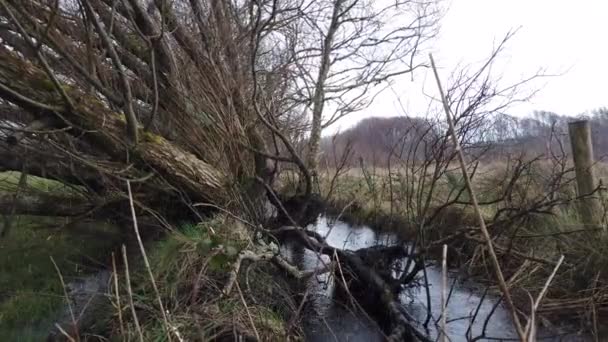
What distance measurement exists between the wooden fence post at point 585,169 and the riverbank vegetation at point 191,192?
0.41 ft

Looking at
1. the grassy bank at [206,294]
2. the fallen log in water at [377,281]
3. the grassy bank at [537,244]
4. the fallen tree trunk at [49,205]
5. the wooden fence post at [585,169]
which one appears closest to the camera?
the grassy bank at [206,294]

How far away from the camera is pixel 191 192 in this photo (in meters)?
5.34

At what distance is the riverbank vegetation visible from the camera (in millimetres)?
3836

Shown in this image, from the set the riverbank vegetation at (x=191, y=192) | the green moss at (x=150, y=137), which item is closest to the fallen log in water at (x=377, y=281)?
the riverbank vegetation at (x=191, y=192)

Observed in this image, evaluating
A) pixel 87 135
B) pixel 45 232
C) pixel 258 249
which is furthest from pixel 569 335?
pixel 45 232

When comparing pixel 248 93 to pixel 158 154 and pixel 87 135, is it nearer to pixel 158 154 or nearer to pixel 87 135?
pixel 158 154

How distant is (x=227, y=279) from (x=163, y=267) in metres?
0.55

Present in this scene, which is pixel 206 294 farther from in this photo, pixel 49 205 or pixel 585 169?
pixel 585 169

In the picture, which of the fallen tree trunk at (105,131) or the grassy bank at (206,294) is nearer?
the grassy bank at (206,294)

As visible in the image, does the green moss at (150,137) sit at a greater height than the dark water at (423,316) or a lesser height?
greater

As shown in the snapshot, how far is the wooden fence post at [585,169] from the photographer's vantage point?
480cm

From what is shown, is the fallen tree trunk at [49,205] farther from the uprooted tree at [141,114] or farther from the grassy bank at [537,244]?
the grassy bank at [537,244]

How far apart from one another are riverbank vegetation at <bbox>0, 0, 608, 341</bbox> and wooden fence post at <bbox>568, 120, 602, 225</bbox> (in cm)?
12

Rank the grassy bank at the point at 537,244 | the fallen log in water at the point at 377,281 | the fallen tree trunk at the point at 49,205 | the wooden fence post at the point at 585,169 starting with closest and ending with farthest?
1. the fallen log in water at the point at 377,281
2. the grassy bank at the point at 537,244
3. the wooden fence post at the point at 585,169
4. the fallen tree trunk at the point at 49,205
